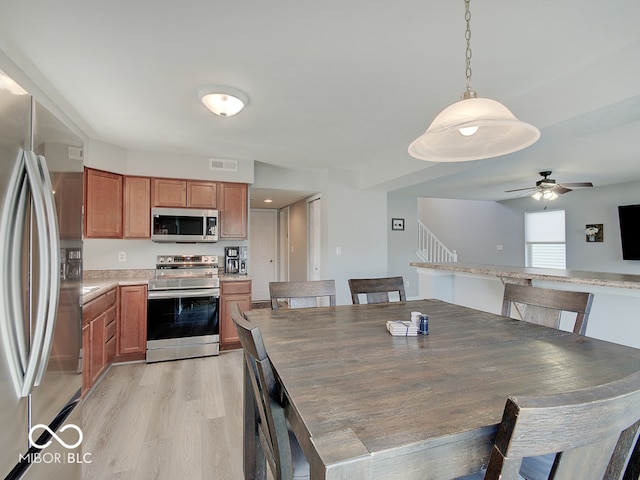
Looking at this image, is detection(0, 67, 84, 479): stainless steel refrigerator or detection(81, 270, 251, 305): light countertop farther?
detection(81, 270, 251, 305): light countertop

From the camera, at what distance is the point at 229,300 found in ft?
12.0

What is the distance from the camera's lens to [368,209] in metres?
4.71

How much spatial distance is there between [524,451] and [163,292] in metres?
3.53

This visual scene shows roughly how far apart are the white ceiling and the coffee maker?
1664 mm

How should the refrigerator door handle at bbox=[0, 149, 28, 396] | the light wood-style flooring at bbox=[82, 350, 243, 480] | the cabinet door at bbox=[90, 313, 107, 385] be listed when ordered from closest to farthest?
the refrigerator door handle at bbox=[0, 149, 28, 396]
the light wood-style flooring at bbox=[82, 350, 243, 480]
the cabinet door at bbox=[90, 313, 107, 385]

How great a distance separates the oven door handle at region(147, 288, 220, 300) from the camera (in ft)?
11.0

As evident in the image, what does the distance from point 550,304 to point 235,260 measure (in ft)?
11.4

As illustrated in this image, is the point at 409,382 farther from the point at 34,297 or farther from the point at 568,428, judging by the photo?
the point at 34,297

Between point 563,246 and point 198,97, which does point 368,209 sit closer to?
point 198,97

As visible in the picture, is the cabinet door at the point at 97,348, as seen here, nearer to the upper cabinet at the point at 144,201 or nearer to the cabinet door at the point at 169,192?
the upper cabinet at the point at 144,201

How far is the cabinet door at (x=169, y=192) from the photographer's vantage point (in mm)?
3686

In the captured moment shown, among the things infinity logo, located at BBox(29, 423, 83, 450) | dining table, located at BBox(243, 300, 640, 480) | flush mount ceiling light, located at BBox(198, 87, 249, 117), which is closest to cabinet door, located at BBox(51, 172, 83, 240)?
infinity logo, located at BBox(29, 423, 83, 450)

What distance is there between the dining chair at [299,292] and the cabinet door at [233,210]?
2039 millimetres

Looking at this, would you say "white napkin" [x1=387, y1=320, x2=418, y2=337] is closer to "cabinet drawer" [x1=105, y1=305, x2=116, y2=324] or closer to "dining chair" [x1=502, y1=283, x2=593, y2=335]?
"dining chair" [x1=502, y1=283, x2=593, y2=335]
